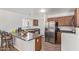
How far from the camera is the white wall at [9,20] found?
1.83m

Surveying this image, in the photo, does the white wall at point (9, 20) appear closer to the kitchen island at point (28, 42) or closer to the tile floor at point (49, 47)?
the kitchen island at point (28, 42)

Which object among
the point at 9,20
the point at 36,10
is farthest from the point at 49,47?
the point at 9,20

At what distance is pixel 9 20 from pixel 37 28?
49cm

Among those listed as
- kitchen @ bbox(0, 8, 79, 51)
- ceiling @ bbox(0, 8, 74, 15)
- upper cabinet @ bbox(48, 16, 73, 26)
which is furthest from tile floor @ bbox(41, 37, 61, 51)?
ceiling @ bbox(0, 8, 74, 15)

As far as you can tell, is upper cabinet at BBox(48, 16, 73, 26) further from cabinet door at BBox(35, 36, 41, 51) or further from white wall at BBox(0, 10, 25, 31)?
white wall at BBox(0, 10, 25, 31)

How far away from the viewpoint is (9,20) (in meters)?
1.83

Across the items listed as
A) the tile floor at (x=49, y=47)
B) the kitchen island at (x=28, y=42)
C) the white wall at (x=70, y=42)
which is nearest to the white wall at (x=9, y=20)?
the kitchen island at (x=28, y=42)

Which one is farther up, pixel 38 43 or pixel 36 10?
pixel 36 10

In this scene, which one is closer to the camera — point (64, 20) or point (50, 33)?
point (64, 20)

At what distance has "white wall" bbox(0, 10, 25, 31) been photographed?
1829 millimetres

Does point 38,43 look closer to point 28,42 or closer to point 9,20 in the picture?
point 28,42
